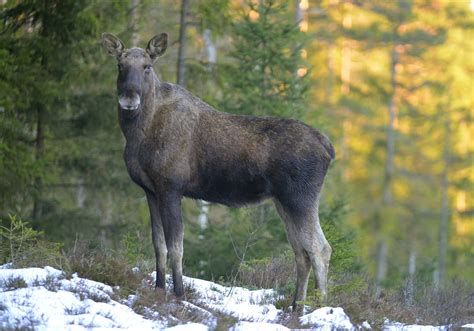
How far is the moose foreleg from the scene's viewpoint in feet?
33.3

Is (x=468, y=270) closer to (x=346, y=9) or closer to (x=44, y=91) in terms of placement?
(x=346, y=9)

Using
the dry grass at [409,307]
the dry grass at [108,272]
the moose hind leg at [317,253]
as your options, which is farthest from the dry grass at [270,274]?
the dry grass at [108,272]

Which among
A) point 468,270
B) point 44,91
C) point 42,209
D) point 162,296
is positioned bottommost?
point 468,270

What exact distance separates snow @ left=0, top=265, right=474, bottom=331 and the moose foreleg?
32 cm

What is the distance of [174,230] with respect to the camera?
10.2m

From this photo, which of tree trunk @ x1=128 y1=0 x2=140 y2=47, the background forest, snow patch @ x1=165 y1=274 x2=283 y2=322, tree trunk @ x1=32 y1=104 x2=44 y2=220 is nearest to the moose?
snow patch @ x1=165 y1=274 x2=283 y2=322

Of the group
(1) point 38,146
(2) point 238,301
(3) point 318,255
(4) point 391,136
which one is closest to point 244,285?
(2) point 238,301

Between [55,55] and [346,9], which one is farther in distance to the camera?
[346,9]

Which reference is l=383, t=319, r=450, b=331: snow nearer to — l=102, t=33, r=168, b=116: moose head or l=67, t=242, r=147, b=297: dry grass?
l=67, t=242, r=147, b=297: dry grass

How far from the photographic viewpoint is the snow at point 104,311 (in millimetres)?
7965

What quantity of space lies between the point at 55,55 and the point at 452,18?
20.1 meters

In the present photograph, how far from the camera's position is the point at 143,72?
1030 centimetres

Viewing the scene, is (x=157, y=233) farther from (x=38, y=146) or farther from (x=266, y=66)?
(x=266, y=66)

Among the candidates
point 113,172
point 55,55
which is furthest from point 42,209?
point 55,55
